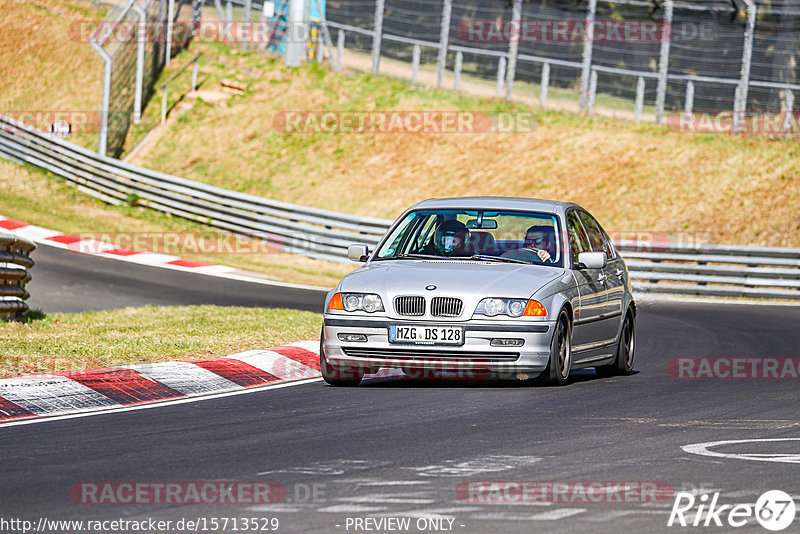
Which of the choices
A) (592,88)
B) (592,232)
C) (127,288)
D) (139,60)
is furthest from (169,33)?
(592,232)

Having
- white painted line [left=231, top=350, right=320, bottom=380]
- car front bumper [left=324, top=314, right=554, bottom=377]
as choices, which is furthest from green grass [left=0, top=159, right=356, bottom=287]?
car front bumper [left=324, top=314, right=554, bottom=377]

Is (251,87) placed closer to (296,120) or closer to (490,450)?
(296,120)

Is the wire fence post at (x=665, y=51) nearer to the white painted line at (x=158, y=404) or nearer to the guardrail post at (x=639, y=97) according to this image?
the guardrail post at (x=639, y=97)

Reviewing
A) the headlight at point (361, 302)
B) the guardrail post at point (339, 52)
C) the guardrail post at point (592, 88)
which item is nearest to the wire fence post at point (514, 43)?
the guardrail post at point (592, 88)

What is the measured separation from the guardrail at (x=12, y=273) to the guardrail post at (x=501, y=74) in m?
20.6

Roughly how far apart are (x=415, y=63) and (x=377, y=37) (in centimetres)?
132

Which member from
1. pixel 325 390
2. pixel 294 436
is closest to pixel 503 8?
pixel 325 390

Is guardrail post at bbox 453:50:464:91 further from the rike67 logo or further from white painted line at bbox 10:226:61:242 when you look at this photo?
the rike67 logo

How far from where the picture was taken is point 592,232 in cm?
1217

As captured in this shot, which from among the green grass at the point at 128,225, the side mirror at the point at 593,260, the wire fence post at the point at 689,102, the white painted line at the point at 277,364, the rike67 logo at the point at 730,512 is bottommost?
the green grass at the point at 128,225

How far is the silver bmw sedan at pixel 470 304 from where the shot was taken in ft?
32.2

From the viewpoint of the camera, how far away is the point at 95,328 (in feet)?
44.9

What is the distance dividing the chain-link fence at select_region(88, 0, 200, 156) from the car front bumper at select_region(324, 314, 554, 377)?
23.1 metres

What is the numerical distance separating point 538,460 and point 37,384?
162 inches
